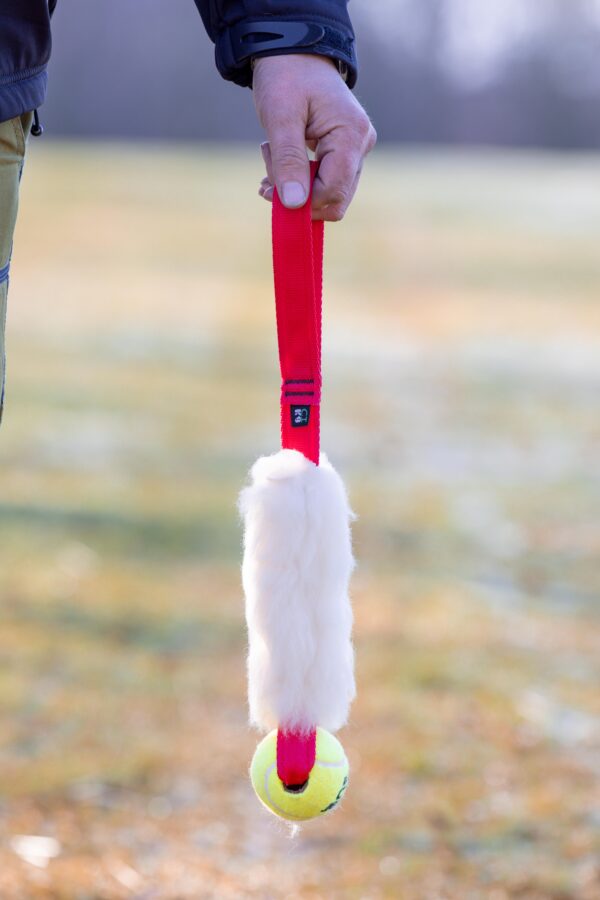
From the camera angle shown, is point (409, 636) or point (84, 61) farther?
point (84, 61)

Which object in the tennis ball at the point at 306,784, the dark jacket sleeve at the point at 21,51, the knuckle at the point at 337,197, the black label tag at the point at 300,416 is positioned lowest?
the tennis ball at the point at 306,784

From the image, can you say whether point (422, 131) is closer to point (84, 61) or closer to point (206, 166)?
point (206, 166)

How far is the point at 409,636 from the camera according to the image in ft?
12.8

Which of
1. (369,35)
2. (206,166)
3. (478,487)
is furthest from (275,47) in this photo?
(369,35)

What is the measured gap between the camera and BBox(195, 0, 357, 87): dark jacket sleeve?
1561mm

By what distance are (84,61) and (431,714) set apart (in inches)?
1444

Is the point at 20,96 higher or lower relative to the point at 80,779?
higher

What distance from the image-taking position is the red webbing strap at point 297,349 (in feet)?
5.10

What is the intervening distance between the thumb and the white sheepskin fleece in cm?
32

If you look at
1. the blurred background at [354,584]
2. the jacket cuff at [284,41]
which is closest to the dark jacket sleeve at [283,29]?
the jacket cuff at [284,41]

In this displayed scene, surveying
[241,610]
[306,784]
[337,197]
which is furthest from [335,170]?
[241,610]

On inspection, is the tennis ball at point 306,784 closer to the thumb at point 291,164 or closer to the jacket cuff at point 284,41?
the thumb at point 291,164

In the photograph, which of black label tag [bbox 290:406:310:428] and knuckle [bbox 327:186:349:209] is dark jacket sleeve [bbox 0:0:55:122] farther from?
black label tag [bbox 290:406:310:428]

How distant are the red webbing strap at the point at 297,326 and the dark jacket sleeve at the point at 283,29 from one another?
0.15 m
